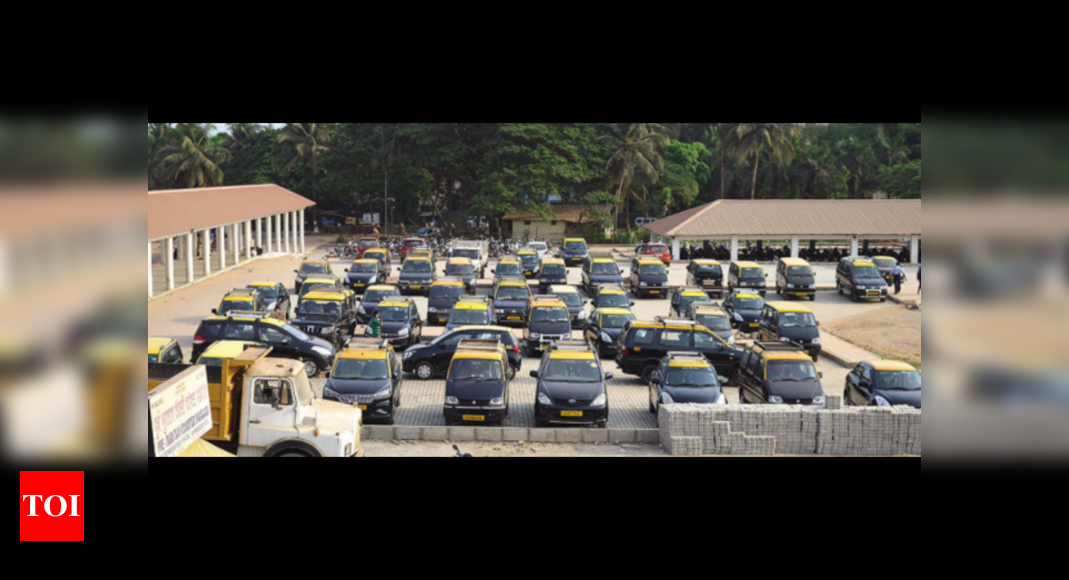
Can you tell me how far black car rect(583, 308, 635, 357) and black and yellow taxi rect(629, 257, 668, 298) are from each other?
8496 mm

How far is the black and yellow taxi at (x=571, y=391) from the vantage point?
1383cm

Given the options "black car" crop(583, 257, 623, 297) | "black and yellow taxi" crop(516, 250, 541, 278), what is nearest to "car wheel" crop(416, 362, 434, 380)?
"black car" crop(583, 257, 623, 297)

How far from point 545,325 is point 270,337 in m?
6.27

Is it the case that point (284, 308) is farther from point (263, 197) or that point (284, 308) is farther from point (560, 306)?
point (263, 197)

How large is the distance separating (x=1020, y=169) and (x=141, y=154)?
19.4 feet

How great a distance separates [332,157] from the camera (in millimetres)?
57781

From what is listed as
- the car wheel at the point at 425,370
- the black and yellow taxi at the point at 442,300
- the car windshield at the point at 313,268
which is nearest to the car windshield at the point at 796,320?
the black and yellow taxi at the point at 442,300

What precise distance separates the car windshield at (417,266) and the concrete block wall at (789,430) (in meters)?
17.6

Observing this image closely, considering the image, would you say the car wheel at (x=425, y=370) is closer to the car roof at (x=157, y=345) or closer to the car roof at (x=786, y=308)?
the car roof at (x=157, y=345)

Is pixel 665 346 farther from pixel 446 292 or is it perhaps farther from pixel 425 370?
pixel 446 292

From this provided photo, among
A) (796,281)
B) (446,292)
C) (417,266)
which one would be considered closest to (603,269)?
(417,266)

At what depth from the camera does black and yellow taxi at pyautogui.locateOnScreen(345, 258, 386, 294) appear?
29.0 meters

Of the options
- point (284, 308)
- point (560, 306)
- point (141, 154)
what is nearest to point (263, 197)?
point (284, 308)

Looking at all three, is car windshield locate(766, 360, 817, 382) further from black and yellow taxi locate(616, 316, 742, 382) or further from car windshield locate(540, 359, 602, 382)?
car windshield locate(540, 359, 602, 382)
